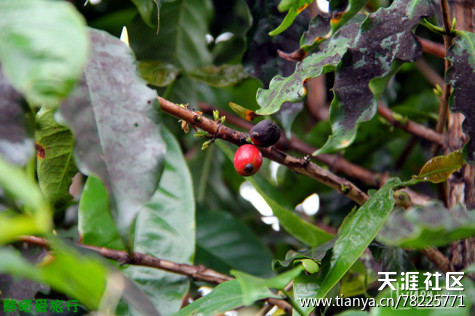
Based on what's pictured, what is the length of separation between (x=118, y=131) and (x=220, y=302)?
0.23m

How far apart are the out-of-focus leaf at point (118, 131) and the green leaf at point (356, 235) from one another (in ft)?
0.82

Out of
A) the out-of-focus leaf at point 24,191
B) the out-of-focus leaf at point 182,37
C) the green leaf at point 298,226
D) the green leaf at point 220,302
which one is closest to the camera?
the out-of-focus leaf at point 24,191

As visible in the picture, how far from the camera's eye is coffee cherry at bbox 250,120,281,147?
1.93 feet

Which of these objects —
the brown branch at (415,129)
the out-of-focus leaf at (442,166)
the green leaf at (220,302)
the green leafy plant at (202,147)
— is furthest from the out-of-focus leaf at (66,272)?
the brown branch at (415,129)

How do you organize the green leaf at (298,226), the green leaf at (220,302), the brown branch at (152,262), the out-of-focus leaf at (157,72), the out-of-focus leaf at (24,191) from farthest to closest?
the out-of-focus leaf at (157,72)
the green leaf at (298,226)
the brown branch at (152,262)
the green leaf at (220,302)
the out-of-focus leaf at (24,191)

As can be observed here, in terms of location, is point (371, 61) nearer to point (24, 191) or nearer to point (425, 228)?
point (425, 228)

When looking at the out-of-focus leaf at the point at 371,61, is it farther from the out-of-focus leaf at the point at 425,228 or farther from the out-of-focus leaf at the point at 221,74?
the out-of-focus leaf at the point at 221,74

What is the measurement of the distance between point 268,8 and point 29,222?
663 mm

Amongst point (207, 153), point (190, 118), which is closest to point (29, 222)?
point (190, 118)

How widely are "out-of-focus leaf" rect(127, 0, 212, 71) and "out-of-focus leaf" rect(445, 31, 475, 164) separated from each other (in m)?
0.59

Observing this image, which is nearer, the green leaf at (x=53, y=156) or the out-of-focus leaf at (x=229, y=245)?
the green leaf at (x=53, y=156)

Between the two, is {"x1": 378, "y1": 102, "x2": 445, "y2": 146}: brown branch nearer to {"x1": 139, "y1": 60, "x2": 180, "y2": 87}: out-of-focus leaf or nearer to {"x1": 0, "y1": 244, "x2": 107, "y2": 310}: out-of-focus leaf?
{"x1": 139, "y1": 60, "x2": 180, "y2": 87}: out-of-focus leaf

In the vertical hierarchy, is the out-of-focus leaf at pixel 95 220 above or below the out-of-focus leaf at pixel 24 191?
below

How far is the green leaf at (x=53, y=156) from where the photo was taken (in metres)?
0.63
